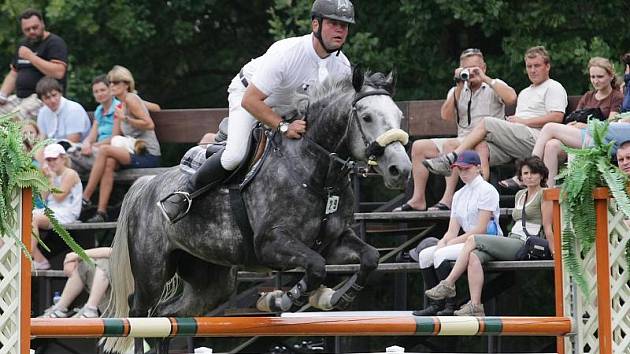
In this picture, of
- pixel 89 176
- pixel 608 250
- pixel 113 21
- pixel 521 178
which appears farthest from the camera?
pixel 113 21

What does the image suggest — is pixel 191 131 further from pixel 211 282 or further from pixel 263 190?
pixel 263 190

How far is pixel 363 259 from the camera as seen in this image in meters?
8.60

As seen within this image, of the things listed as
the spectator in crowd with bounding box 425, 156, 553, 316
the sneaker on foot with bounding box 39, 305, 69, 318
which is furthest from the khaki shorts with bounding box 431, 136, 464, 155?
the sneaker on foot with bounding box 39, 305, 69, 318

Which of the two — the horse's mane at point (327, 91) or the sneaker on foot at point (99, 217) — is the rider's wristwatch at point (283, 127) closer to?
the horse's mane at point (327, 91)

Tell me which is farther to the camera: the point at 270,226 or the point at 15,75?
the point at 15,75

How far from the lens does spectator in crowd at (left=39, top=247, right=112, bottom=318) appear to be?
41.6 ft

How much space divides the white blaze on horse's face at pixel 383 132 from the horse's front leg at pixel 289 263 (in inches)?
24.6

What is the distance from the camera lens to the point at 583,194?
312 inches

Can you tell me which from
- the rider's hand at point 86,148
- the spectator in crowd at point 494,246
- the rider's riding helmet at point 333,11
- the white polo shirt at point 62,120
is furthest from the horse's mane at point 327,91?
the white polo shirt at point 62,120

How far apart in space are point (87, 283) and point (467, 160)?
379cm

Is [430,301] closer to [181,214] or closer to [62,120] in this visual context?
[181,214]

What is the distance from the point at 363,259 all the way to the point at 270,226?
630 mm

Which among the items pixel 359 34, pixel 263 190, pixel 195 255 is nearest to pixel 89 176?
pixel 359 34

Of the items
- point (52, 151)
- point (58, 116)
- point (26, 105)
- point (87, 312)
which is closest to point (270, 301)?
point (87, 312)
